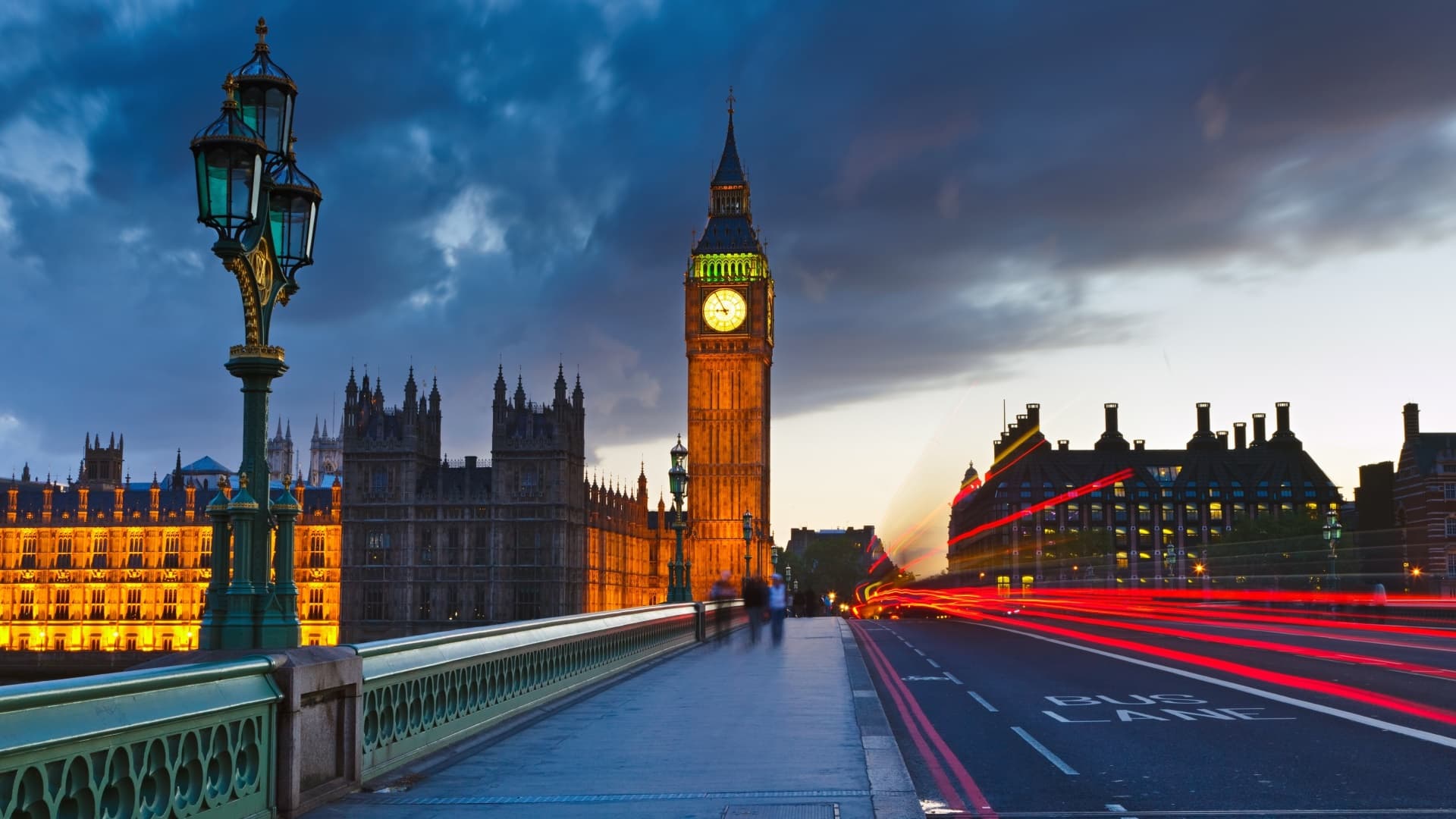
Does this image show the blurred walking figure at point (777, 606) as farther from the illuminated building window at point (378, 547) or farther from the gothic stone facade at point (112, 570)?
the gothic stone facade at point (112, 570)

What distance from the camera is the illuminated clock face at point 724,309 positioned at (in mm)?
144875

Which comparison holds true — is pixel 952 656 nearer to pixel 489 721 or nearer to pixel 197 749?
pixel 489 721

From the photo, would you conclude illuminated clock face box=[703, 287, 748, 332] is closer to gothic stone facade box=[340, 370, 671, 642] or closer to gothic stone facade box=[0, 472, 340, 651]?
gothic stone facade box=[340, 370, 671, 642]

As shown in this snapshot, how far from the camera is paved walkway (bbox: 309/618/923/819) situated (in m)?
10.1

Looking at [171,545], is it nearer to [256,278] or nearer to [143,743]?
[256,278]

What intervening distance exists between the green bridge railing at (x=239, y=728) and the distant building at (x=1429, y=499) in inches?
3925

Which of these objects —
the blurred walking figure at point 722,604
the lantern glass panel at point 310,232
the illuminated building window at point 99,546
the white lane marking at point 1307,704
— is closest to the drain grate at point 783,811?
the lantern glass panel at point 310,232

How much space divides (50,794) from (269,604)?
15.5ft

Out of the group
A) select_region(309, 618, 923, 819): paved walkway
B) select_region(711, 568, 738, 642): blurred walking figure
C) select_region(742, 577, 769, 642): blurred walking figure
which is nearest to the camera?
select_region(309, 618, 923, 819): paved walkway

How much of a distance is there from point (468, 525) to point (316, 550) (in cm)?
1706

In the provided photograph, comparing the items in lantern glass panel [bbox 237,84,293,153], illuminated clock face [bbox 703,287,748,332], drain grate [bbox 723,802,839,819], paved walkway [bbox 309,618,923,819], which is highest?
illuminated clock face [bbox 703,287,748,332]

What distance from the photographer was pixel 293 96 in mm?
13289

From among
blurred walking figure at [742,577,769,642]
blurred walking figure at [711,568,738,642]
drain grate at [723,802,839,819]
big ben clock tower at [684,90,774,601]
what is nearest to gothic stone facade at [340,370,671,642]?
big ben clock tower at [684,90,774,601]

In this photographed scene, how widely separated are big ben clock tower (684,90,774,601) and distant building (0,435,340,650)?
3697 cm
